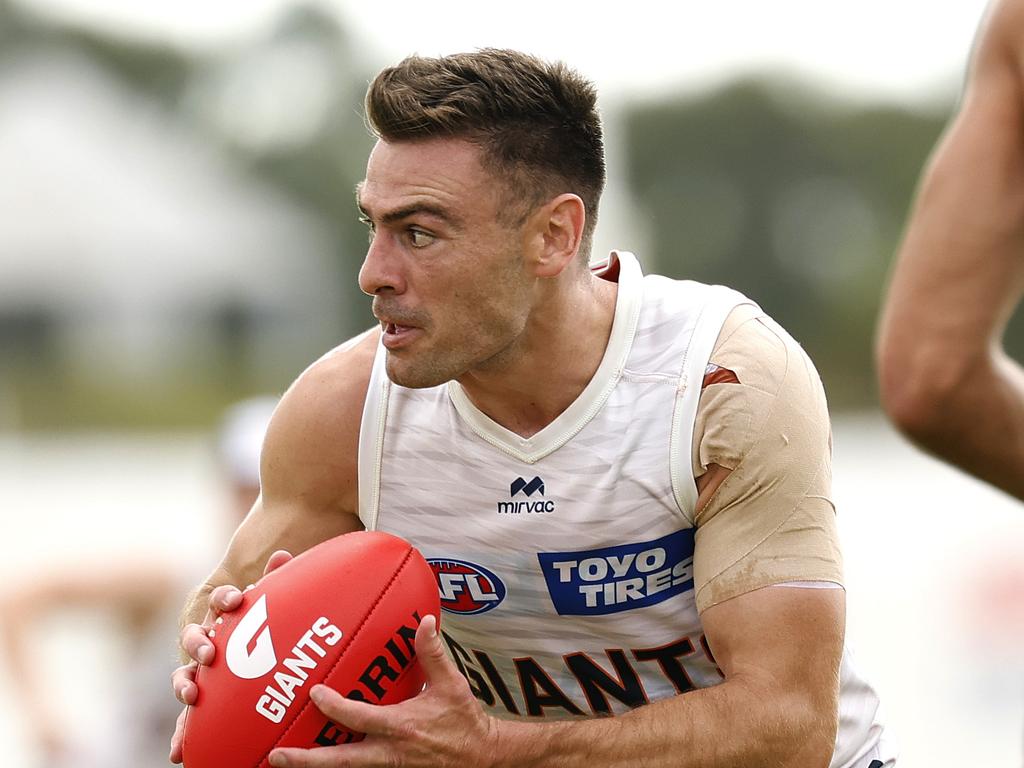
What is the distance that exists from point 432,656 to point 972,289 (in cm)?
167

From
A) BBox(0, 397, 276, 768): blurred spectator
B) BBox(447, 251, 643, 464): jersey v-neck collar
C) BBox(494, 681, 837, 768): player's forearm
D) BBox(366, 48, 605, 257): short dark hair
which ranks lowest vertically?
BBox(0, 397, 276, 768): blurred spectator

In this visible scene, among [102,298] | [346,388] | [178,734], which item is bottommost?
[102,298]

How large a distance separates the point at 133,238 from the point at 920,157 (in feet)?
86.5

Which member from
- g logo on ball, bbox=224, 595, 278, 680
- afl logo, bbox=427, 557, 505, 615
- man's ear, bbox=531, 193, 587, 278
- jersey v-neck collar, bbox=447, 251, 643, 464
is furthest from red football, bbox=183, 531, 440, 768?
man's ear, bbox=531, 193, 587, 278

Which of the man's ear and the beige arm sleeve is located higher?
the man's ear

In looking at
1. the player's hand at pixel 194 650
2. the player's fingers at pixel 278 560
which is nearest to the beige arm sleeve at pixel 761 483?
the player's fingers at pixel 278 560

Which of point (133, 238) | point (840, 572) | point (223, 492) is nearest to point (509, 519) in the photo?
point (840, 572)

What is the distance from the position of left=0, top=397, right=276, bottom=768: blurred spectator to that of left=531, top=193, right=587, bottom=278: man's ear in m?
2.78

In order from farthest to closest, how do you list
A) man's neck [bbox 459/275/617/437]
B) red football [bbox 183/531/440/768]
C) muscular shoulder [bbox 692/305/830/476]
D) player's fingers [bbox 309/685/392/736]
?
man's neck [bbox 459/275/617/437]
muscular shoulder [bbox 692/305/830/476]
red football [bbox 183/531/440/768]
player's fingers [bbox 309/685/392/736]

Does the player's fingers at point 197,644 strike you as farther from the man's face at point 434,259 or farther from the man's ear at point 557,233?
the man's ear at point 557,233

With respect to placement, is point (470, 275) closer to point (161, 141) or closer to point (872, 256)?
point (872, 256)

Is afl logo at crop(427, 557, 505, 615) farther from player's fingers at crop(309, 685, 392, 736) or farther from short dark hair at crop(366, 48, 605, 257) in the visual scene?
short dark hair at crop(366, 48, 605, 257)

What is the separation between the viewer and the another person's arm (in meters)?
2.36

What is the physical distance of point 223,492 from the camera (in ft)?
24.8
